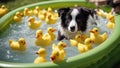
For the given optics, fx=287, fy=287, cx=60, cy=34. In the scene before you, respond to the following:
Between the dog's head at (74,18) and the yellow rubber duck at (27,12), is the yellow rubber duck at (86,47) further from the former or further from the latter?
the yellow rubber duck at (27,12)

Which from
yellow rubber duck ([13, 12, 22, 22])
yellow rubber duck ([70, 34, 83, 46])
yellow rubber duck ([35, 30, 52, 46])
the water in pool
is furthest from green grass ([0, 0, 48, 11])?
yellow rubber duck ([70, 34, 83, 46])

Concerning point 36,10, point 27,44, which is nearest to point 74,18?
point 27,44

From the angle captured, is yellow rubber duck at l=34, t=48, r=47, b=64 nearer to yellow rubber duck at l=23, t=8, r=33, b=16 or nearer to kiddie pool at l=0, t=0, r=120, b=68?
kiddie pool at l=0, t=0, r=120, b=68

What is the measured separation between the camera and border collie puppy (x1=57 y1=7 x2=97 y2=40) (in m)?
4.27

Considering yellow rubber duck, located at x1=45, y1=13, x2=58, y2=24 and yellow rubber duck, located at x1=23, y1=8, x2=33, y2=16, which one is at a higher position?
yellow rubber duck, located at x1=23, y1=8, x2=33, y2=16

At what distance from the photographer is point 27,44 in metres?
4.44

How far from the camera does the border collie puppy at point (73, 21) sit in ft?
14.0

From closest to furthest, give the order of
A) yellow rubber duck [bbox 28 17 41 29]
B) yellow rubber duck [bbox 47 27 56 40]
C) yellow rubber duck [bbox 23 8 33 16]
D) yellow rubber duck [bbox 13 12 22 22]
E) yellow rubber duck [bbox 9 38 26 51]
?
yellow rubber duck [bbox 9 38 26 51]
yellow rubber duck [bbox 47 27 56 40]
yellow rubber duck [bbox 28 17 41 29]
yellow rubber duck [bbox 13 12 22 22]
yellow rubber duck [bbox 23 8 33 16]

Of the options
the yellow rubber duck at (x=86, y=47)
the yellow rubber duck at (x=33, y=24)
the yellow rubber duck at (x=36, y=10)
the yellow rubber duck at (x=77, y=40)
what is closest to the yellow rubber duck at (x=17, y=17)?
the yellow rubber duck at (x=36, y=10)

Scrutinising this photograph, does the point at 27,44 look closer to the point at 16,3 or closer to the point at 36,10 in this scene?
the point at 36,10

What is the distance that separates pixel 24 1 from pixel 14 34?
242 centimetres

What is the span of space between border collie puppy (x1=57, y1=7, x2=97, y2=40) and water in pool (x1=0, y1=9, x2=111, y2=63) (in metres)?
0.15

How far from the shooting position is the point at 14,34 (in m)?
4.94

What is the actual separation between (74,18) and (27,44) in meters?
0.84
